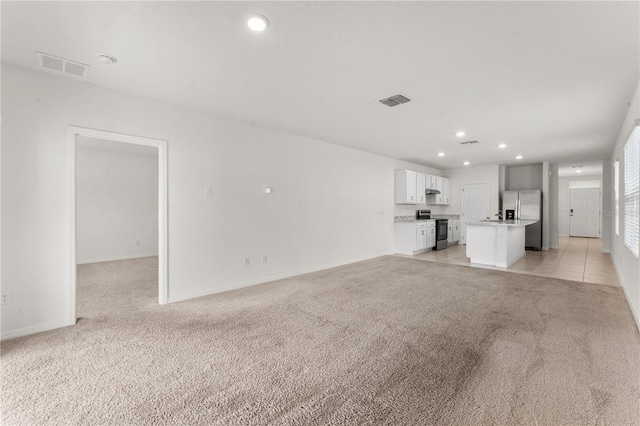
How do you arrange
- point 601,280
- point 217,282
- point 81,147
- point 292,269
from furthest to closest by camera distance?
point 81,147 → point 292,269 → point 601,280 → point 217,282

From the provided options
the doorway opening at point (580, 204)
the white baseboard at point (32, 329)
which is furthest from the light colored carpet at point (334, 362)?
the doorway opening at point (580, 204)

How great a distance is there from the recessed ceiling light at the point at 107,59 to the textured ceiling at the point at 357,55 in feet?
0.19

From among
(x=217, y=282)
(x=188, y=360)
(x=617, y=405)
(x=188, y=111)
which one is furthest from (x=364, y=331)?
(x=188, y=111)

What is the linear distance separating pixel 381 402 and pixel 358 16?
8.37ft

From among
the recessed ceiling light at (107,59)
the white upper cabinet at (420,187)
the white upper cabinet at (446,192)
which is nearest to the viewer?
the recessed ceiling light at (107,59)

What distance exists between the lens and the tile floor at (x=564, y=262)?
5.11m

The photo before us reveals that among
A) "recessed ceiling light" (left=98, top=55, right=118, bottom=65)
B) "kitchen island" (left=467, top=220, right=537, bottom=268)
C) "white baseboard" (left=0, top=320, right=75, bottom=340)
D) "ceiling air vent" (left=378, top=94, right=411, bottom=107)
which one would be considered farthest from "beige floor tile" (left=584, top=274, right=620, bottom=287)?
"white baseboard" (left=0, top=320, right=75, bottom=340)

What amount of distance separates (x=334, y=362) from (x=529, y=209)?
8.68m

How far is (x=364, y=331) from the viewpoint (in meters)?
2.87

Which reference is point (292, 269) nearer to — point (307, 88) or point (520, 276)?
point (307, 88)

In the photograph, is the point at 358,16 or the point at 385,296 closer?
the point at 358,16

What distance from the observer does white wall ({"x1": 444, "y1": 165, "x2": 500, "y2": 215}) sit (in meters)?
8.88

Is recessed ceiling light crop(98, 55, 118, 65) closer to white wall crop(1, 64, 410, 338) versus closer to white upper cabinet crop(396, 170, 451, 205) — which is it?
white wall crop(1, 64, 410, 338)

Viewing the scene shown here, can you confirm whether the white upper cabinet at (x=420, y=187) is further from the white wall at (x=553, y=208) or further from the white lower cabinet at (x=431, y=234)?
the white wall at (x=553, y=208)
